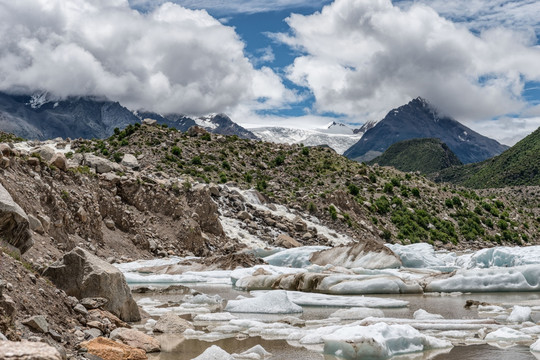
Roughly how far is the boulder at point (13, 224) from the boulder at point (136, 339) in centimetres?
391

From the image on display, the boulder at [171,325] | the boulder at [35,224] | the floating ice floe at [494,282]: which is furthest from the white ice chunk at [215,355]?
the boulder at [35,224]

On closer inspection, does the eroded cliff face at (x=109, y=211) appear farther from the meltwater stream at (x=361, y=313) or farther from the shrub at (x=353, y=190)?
the shrub at (x=353, y=190)

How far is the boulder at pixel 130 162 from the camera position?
5628 cm

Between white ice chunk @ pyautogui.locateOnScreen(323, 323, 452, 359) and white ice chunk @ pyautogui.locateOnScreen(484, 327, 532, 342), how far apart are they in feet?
4.09

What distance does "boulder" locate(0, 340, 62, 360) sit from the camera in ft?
20.8

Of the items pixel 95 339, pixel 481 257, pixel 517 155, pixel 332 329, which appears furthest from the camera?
pixel 517 155

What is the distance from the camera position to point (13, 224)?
13984 millimetres

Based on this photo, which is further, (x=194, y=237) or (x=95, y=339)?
(x=194, y=237)

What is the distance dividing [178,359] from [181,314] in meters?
6.43

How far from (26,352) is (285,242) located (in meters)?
40.8

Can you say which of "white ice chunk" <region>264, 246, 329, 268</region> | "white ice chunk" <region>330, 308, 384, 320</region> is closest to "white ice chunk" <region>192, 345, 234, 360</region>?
"white ice chunk" <region>330, 308, 384, 320</region>

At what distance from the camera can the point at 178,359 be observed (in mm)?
11359

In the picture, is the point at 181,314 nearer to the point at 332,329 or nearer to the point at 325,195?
the point at 332,329

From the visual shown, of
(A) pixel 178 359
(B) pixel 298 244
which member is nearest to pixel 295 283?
(A) pixel 178 359
